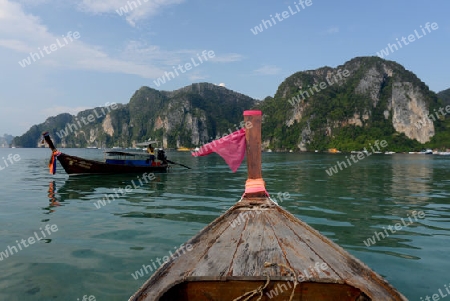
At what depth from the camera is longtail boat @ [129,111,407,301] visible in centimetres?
303

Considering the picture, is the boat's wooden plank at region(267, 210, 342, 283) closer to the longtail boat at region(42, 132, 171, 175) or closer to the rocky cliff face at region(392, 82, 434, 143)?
the longtail boat at region(42, 132, 171, 175)

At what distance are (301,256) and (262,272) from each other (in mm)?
692

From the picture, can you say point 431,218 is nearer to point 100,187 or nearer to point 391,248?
point 391,248

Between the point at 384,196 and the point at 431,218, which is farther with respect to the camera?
the point at 384,196

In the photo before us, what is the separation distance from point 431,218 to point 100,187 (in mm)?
17695

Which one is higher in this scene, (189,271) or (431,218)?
(189,271)

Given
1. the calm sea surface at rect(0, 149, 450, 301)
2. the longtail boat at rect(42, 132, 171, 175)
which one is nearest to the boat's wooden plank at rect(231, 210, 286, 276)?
the calm sea surface at rect(0, 149, 450, 301)

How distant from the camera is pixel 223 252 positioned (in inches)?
147

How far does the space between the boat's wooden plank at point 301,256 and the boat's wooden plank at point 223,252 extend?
1.75 ft

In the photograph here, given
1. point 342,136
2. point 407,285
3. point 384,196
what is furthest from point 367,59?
point 407,285

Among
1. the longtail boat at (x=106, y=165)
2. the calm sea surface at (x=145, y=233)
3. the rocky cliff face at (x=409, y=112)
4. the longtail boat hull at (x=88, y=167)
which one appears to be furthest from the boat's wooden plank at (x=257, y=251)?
the rocky cliff face at (x=409, y=112)

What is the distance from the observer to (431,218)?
35.8 ft

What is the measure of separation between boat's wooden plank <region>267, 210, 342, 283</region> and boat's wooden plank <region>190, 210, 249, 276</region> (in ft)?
1.75

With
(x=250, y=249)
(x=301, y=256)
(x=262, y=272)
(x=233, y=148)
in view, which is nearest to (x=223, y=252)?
(x=250, y=249)
